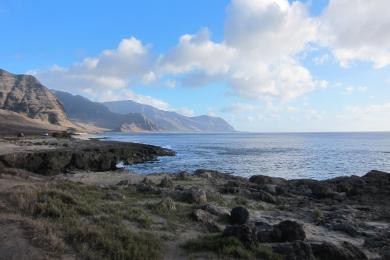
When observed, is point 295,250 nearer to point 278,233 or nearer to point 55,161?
point 278,233

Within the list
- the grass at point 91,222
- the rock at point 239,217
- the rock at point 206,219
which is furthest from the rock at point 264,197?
the grass at point 91,222

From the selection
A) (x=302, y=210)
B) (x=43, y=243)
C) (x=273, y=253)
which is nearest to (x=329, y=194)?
(x=302, y=210)

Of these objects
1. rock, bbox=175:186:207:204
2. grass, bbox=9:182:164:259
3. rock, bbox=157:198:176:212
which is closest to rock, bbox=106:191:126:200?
grass, bbox=9:182:164:259

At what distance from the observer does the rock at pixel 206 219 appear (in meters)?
16.9

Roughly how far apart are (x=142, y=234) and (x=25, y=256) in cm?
408

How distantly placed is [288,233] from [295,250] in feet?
5.81

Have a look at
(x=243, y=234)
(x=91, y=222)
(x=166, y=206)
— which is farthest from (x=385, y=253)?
(x=91, y=222)

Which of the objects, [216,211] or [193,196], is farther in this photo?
[193,196]

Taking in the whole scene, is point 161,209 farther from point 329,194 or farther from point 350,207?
point 329,194

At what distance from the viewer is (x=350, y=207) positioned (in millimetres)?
25891

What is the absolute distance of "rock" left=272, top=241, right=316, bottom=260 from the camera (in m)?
13.3

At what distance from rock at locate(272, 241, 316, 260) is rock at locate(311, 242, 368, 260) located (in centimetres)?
60

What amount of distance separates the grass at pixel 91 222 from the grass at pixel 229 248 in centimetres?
120

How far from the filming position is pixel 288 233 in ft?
50.2
